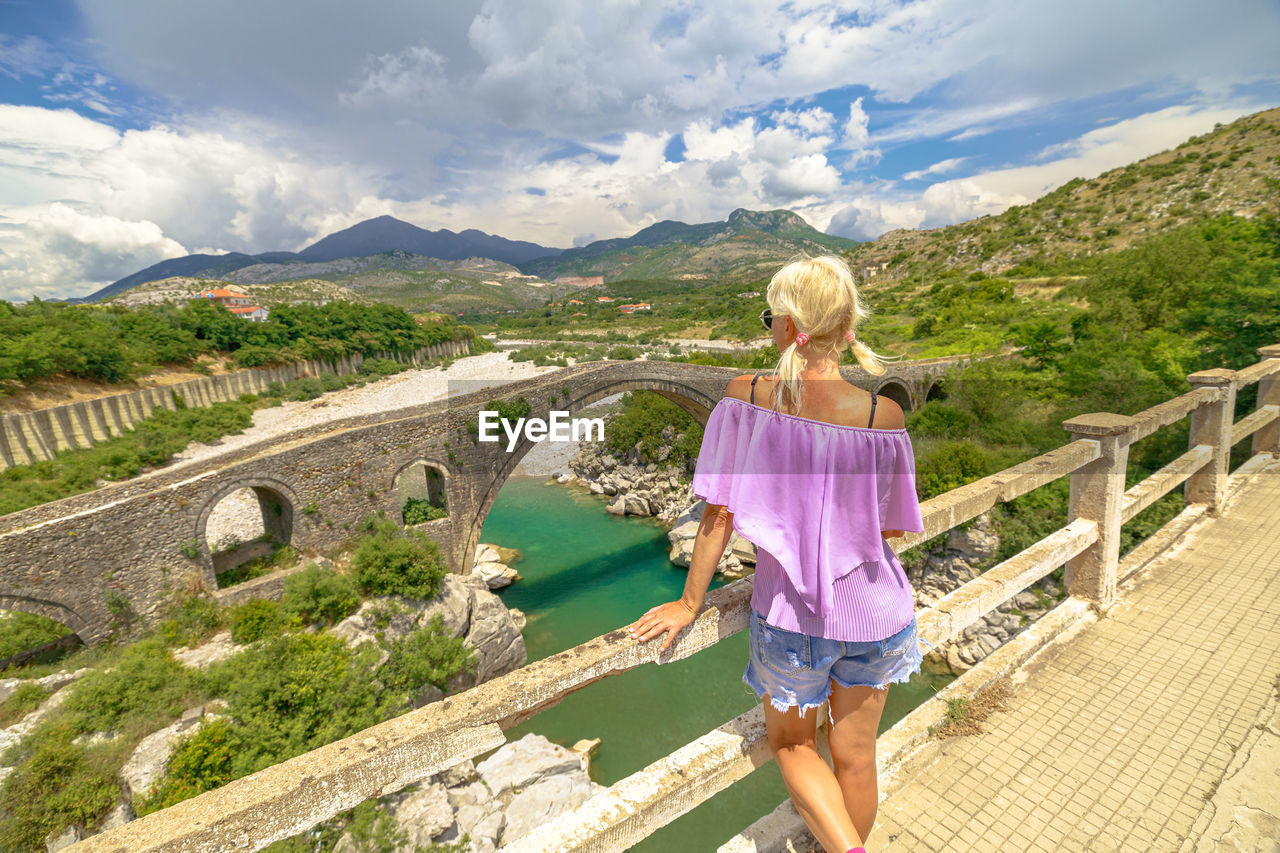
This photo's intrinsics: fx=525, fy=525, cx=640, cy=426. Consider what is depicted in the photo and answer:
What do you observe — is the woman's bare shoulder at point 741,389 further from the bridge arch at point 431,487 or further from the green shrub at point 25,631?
Result: the green shrub at point 25,631

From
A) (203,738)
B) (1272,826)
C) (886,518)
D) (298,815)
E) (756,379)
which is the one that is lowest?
(203,738)

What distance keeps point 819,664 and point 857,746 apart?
25 cm

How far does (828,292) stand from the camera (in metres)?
1.25

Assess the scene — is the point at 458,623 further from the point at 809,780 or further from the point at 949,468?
the point at 949,468

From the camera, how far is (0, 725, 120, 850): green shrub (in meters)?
5.47

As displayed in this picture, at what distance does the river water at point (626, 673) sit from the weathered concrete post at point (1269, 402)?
17.7ft

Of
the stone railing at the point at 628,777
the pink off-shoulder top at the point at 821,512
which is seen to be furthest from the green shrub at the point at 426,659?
the pink off-shoulder top at the point at 821,512

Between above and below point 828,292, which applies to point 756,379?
below

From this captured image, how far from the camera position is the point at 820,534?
51.9 inches

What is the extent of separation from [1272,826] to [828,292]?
8.02ft

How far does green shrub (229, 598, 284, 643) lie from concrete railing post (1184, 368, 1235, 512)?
11.3 m

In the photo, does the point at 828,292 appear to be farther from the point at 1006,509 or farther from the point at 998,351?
the point at 998,351

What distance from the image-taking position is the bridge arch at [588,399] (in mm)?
12547

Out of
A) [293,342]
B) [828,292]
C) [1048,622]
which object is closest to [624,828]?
[828,292]
